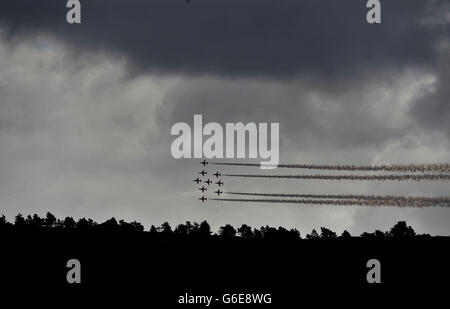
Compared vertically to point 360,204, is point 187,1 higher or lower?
higher

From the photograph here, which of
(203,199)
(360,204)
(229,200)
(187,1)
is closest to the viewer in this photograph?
(187,1)

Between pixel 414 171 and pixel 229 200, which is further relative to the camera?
pixel 229 200

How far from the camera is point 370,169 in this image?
6107 inches

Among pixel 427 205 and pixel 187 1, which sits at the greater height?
Result: pixel 187 1

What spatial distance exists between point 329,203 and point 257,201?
13.4 m

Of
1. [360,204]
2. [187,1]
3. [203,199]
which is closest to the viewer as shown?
[187,1]

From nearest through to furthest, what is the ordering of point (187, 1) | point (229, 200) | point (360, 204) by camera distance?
point (187, 1) → point (360, 204) → point (229, 200)

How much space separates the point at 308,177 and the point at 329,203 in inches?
300

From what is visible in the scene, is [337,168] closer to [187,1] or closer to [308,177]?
[308,177]

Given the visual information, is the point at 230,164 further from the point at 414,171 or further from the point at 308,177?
the point at 414,171

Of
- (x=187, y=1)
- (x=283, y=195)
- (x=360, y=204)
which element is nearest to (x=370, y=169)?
(x=360, y=204)

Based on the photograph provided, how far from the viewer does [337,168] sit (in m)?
163

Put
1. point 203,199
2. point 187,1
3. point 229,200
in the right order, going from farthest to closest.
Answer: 1. point 203,199
2. point 229,200
3. point 187,1

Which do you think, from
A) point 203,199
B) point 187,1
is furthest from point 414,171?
point 203,199
